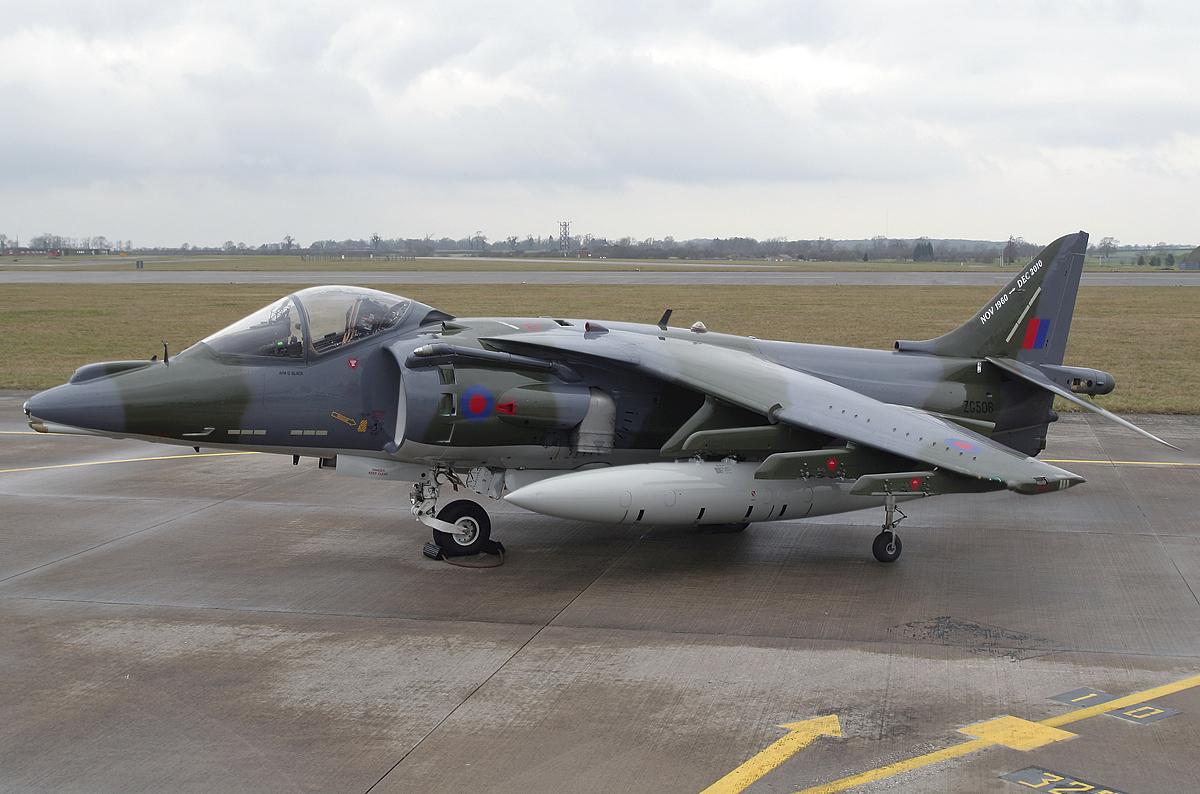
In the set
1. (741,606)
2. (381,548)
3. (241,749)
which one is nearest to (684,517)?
(741,606)

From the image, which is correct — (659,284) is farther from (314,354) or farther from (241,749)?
(241,749)

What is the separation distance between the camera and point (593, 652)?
26.4 ft

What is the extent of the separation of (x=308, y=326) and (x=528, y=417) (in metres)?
2.60

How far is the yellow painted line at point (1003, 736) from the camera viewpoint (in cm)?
602

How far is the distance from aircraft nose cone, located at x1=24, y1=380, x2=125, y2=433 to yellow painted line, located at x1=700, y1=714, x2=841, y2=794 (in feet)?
23.9

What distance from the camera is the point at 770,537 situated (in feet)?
38.2

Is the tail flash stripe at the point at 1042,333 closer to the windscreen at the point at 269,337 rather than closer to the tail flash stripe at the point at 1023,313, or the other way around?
the tail flash stripe at the point at 1023,313

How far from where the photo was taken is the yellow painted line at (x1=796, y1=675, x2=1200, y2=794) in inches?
237

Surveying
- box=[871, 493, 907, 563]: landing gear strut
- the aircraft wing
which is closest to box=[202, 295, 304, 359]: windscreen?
the aircraft wing

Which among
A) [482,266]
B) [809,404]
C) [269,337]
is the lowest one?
[482,266]

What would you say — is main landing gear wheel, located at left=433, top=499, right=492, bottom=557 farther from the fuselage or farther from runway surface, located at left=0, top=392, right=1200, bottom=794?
the fuselage

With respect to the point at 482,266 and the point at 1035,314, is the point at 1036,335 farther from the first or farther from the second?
the point at 482,266

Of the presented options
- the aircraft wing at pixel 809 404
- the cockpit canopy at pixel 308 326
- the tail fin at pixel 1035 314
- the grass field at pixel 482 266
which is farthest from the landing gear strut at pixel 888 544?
the grass field at pixel 482 266

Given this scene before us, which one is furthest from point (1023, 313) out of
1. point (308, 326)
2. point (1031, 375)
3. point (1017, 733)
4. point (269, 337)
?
point (269, 337)
